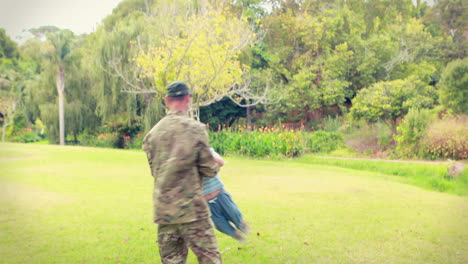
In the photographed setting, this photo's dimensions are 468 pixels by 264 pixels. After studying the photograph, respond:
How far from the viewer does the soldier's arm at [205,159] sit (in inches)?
122

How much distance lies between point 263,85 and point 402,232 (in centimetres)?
1735

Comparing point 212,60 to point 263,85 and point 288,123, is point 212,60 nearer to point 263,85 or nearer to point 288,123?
point 263,85

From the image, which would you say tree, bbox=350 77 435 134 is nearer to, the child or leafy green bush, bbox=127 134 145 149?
leafy green bush, bbox=127 134 145 149

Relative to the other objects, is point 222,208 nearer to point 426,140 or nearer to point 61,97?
point 426,140

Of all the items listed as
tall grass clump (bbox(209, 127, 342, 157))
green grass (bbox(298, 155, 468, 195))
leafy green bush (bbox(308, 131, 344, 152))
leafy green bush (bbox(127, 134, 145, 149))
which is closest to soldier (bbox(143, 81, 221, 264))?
green grass (bbox(298, 155, 468, 195))

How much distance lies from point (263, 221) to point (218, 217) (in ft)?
5.94

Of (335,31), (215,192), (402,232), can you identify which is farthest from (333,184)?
(335,31)

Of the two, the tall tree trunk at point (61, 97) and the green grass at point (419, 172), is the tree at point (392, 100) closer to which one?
the green grass at point (419, 172)

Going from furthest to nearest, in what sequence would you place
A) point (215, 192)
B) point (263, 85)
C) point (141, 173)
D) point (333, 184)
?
point (263, 85), point (141, 173), point (333, 184), point (215, 192)

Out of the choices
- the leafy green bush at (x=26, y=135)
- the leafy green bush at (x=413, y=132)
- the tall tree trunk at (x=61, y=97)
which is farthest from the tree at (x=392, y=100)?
the leafy green bush at (x=26, y=135)

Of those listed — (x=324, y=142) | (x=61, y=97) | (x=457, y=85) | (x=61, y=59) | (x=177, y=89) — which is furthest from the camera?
(x=61, y=59)

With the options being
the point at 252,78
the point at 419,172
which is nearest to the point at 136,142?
the point at 252,78

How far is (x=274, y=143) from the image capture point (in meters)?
15.4

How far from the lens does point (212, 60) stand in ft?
44.7
